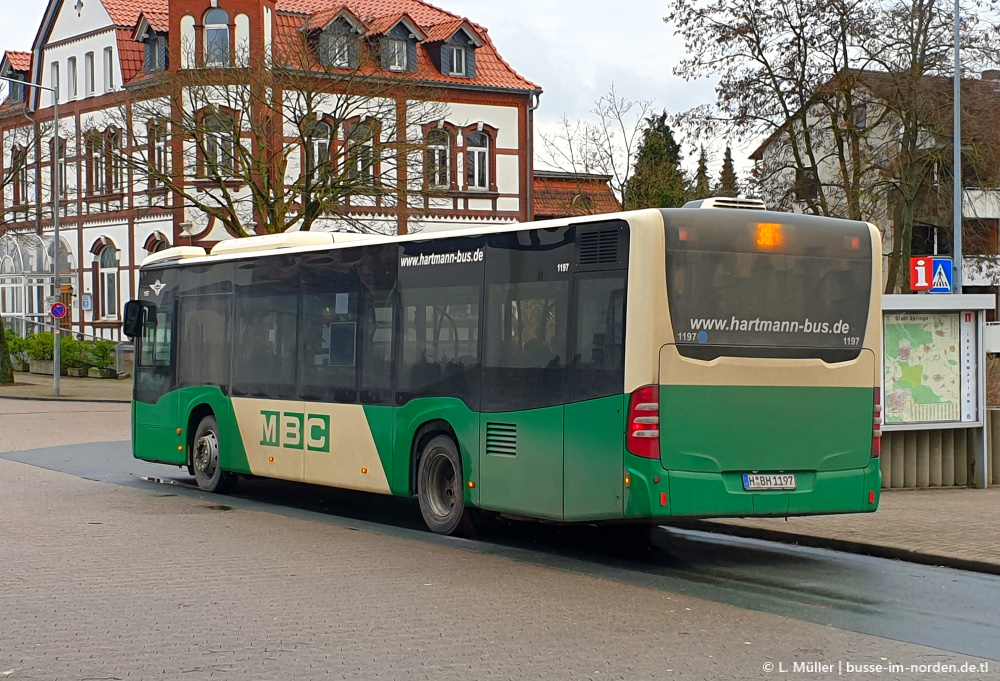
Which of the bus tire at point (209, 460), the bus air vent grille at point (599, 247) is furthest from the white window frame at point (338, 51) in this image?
the bus air vent grille at point (599, 247)

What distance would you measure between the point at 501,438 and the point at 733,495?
2.16 meters

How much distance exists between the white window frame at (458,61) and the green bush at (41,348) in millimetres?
17053

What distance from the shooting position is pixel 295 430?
15.1 m

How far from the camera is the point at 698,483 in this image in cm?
1076

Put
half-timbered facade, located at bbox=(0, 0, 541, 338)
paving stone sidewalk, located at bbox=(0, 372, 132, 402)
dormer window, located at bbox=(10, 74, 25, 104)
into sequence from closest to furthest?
paving stone sidewalk, located at bbox=(0, 372, 132, 402) < half-timbered facade, located at bbox=(0, 0, 541, 338) < dormer window, located at bbox=(10, 74, 25, 104)

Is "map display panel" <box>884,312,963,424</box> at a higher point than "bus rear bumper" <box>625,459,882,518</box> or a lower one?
higher

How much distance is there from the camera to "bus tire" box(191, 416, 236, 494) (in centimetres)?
1683

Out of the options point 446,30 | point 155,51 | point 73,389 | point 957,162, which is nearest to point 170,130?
point 155,51

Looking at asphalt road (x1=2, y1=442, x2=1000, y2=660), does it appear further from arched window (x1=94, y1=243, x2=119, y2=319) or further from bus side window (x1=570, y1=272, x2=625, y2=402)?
arched window (x1=94, y1=243, x2=119, y2=319)

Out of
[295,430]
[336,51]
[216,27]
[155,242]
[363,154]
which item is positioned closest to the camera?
[295,430]

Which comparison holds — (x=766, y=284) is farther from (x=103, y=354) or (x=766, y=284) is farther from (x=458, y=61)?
(x=458, y=61)

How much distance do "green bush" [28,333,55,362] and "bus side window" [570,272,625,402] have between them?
4185cm

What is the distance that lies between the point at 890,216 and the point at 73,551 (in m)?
37.0

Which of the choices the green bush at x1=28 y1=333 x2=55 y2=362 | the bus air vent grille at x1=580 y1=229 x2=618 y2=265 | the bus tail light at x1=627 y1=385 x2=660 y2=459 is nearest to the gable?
the green bush at x1=28 y1=333 x2=55 y2=362
